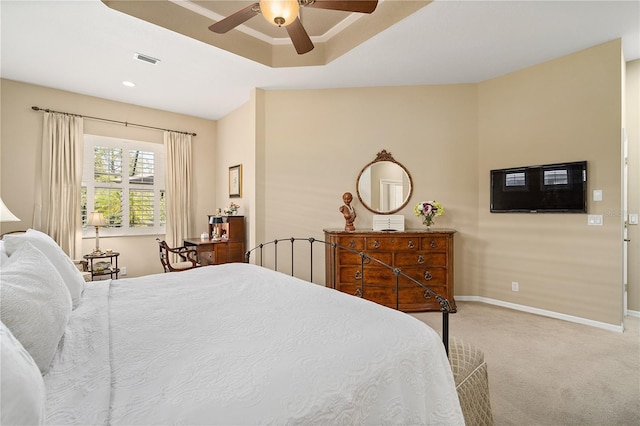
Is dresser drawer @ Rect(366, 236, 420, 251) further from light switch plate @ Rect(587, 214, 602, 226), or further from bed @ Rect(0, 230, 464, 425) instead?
bed @ Rect(0, 230, 464, 425)

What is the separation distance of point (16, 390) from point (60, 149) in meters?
4.83

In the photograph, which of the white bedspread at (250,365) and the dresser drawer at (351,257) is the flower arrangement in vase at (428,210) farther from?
the white bedspread at (250,365)

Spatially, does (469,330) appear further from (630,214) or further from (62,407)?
(62,407)

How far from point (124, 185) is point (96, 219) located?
85 centimetres

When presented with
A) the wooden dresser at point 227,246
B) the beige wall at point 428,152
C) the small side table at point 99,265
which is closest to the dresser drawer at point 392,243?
the beige wall at point 428,152

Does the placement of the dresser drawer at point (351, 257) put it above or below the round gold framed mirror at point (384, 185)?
below

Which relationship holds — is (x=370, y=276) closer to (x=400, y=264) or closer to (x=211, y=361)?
(x=400, y=264)

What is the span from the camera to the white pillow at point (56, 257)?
156cm

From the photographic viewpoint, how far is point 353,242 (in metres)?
3.67

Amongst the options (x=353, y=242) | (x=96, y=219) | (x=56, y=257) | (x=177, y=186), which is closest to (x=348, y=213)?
(x=353, y=242)

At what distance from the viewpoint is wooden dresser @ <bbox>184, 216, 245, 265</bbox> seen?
4387mm

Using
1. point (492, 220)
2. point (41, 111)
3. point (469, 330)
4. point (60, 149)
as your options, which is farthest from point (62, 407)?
point (41, 111)

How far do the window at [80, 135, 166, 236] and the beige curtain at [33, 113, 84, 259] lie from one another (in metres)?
0.19

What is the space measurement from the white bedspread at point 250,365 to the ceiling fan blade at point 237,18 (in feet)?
6.43
